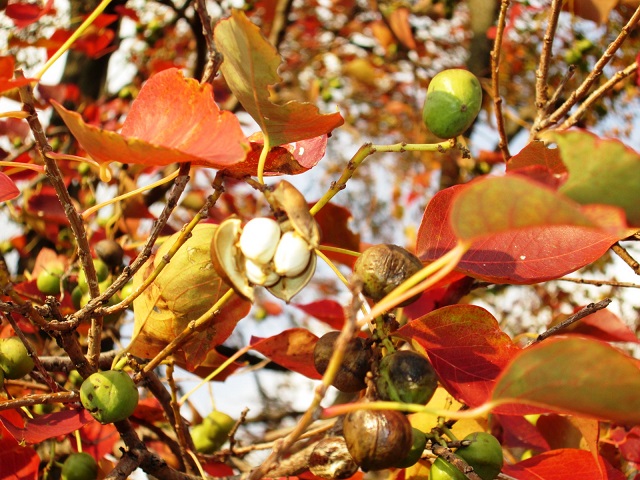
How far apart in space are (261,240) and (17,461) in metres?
Answer: 0.62

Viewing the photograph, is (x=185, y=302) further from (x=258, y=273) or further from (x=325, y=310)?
(x=325, y=310)

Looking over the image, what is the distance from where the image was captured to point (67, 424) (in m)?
0.77

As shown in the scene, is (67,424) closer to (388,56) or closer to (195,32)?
(195,32)

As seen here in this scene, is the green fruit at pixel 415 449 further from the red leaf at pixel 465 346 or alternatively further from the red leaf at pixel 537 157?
the red leaf at pixel 537 157

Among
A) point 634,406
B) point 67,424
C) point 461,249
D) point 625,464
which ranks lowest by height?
point 625,464

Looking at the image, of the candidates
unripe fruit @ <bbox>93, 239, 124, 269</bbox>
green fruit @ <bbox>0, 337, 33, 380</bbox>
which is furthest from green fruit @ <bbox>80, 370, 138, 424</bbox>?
unripe fruit @ <bbox>93, 239, 124, 269</bbox>

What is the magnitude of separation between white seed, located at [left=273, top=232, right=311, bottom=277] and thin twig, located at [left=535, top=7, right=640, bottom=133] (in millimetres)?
605

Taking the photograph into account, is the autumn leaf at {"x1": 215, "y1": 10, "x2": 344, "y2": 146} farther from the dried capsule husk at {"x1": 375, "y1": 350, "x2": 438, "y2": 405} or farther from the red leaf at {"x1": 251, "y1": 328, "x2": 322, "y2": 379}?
the red leaf at {"x1": 251, "y1": 328, "x2": 322, "y2": 379}

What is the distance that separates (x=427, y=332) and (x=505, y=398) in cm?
26

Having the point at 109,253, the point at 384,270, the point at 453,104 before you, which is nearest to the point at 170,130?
the point at 384,270

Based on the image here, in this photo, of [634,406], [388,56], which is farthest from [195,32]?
[634,406]

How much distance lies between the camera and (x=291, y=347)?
991 mm

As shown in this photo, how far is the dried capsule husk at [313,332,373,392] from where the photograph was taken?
623mm

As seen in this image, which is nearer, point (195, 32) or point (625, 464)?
point (625, 464)
